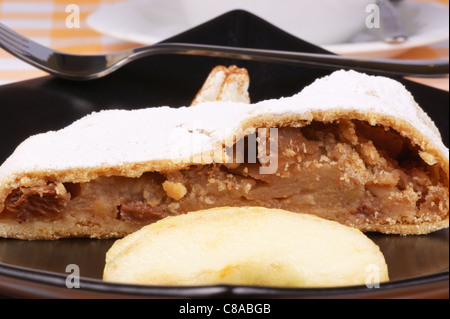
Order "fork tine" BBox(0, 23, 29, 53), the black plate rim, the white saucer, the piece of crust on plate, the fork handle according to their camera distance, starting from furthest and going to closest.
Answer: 1. the white saucer
2. "fork tine" BBox(0, 23, 29, 53)
3. the fork handle
4. the piece of crust on plate
5. the black plate rim

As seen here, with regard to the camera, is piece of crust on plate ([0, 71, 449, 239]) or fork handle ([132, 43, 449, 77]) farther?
fork handle ([132, 43, 449, 77])

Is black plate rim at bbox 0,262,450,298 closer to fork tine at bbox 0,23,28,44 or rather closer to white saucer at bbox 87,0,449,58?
fork tine at bbox 0,23,28,44

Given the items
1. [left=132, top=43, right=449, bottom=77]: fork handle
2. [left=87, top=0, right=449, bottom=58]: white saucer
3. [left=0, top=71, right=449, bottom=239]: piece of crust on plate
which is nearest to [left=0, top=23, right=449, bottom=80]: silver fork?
[left=132, top=43, right=449, bottom=77]: fork handle

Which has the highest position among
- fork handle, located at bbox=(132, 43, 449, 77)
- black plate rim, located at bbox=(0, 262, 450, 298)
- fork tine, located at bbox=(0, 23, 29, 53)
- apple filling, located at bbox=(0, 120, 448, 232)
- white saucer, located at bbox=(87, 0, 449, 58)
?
white saucer, located at bbox=(87, 0, 449, 58)

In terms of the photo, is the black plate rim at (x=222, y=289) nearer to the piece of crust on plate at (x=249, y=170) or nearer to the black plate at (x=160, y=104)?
the black plate at (x=160, y=104)

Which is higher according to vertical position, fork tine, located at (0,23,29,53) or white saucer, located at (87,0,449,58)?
white saucer, located at (87,0,449,58)

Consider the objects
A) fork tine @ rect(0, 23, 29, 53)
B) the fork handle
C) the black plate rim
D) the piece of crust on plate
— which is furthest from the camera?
fork tine @ rect(0, 23, 29, 53)

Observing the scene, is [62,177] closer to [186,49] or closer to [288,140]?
[288,140]
